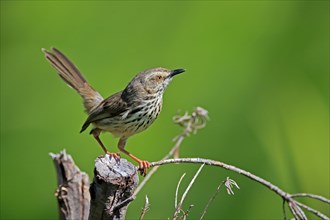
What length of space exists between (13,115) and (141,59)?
600 mm

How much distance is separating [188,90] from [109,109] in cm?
49

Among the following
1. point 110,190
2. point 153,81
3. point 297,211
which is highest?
point 153,81

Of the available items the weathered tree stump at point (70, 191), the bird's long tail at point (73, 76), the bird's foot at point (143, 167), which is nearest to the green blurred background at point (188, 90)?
the bird's long tail at point (73, 76)

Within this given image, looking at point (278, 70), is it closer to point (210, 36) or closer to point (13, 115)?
point (210, 36)

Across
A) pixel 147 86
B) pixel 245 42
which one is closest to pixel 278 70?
pixel 245 42

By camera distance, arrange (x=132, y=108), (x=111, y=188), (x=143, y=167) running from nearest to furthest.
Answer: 1. (x=111, y=188)
2. (x=143, y=167)
3. (x=132, y=108)

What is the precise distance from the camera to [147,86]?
2.68 m

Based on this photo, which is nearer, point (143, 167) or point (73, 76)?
point (143, 167)

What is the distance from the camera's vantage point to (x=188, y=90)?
9.91 ft

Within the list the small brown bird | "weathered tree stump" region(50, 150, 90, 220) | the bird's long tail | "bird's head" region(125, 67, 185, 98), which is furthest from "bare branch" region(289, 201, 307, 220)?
the bird's long tail

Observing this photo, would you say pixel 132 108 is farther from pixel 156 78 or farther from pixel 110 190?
pixel 110 190

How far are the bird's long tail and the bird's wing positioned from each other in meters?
0.24

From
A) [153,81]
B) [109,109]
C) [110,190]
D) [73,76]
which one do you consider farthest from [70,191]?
[73,76]

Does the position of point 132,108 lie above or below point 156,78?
below
